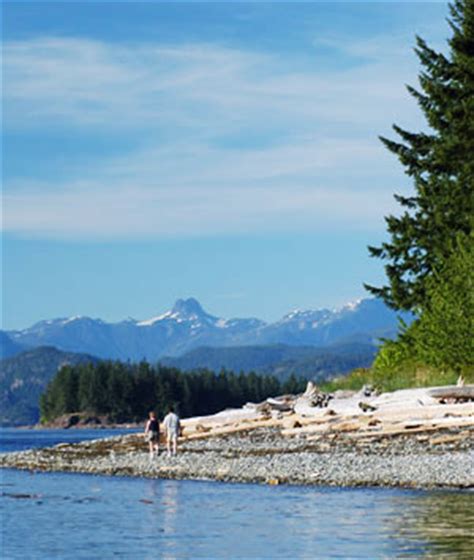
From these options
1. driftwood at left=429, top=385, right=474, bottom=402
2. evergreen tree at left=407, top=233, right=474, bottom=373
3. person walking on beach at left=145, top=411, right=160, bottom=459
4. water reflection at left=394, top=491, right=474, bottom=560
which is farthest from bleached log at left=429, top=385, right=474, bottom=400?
water reflection at left=394, top=491, right=474, bottom=560

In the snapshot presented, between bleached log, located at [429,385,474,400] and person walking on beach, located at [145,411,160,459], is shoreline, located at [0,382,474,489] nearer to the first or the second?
bleached log, located at [429,385,474,400]

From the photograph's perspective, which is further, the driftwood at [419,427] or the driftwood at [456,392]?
the driftwood at [456,392]

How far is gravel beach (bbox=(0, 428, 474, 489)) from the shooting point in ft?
108

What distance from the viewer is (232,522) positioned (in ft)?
85.7

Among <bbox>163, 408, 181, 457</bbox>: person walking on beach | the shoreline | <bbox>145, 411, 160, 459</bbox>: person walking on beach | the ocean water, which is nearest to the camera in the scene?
the ocean water

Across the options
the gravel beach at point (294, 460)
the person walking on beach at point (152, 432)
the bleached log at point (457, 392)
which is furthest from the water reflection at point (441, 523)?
the bleached log at point (457, 392)

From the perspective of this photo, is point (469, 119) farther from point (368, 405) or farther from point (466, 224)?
point (368, 405)

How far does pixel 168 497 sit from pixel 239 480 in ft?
13.5

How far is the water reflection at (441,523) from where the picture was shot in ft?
69.3

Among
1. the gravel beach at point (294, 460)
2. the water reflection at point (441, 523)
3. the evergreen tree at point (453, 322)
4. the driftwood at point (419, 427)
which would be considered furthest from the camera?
the evergreen tree at point (453, 322)

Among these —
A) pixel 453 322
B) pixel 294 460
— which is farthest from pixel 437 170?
pixel 294 460

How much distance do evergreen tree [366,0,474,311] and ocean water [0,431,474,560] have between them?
31176 millimetres

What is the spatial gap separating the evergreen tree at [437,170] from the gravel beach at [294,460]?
16.7 metres

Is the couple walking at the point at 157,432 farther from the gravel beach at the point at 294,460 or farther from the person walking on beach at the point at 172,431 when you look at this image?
the gravel beach at the point at 294,460
